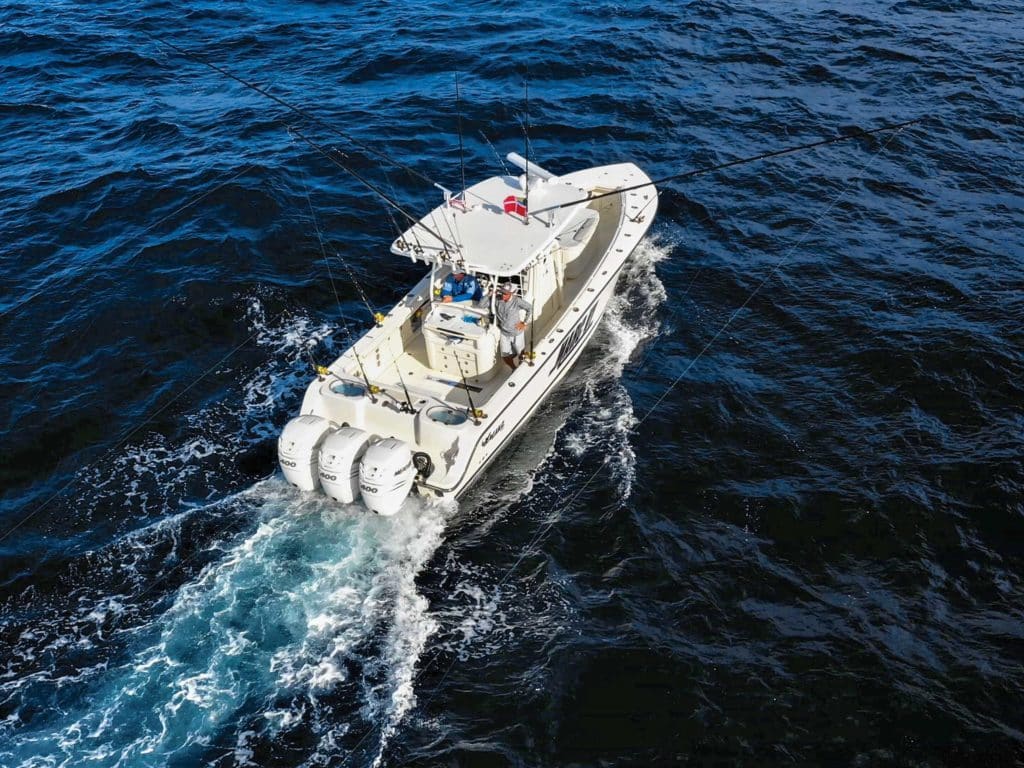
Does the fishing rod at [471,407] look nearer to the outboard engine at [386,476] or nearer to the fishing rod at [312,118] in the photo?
the outboard engine at [386,476]

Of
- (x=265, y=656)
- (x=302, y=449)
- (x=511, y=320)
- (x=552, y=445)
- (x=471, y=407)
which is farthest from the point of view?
(x=552, y=445)

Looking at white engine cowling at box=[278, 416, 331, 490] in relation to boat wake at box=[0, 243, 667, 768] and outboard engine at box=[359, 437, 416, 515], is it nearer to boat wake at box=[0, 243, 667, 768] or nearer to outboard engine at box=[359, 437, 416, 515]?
boat wake at box=[0, 243, 667, 768]

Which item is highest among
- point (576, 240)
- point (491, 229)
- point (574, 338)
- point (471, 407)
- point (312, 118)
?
point (491, 229)

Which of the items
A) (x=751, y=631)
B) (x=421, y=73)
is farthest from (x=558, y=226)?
(x=421, y=73)

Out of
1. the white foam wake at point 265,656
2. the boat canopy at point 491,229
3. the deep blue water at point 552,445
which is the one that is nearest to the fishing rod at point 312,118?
the deep blue water at point 552,445

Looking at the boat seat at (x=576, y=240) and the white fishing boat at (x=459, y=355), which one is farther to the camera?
the boat seat at (x=576, y=240)

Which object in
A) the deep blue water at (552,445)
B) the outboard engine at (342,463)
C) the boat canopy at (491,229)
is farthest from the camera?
the boat canopy at (491,229)

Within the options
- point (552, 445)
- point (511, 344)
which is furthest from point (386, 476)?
point (552, 445)

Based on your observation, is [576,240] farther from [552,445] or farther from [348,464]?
[348,464]

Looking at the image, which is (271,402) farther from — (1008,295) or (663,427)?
(1008,295)
